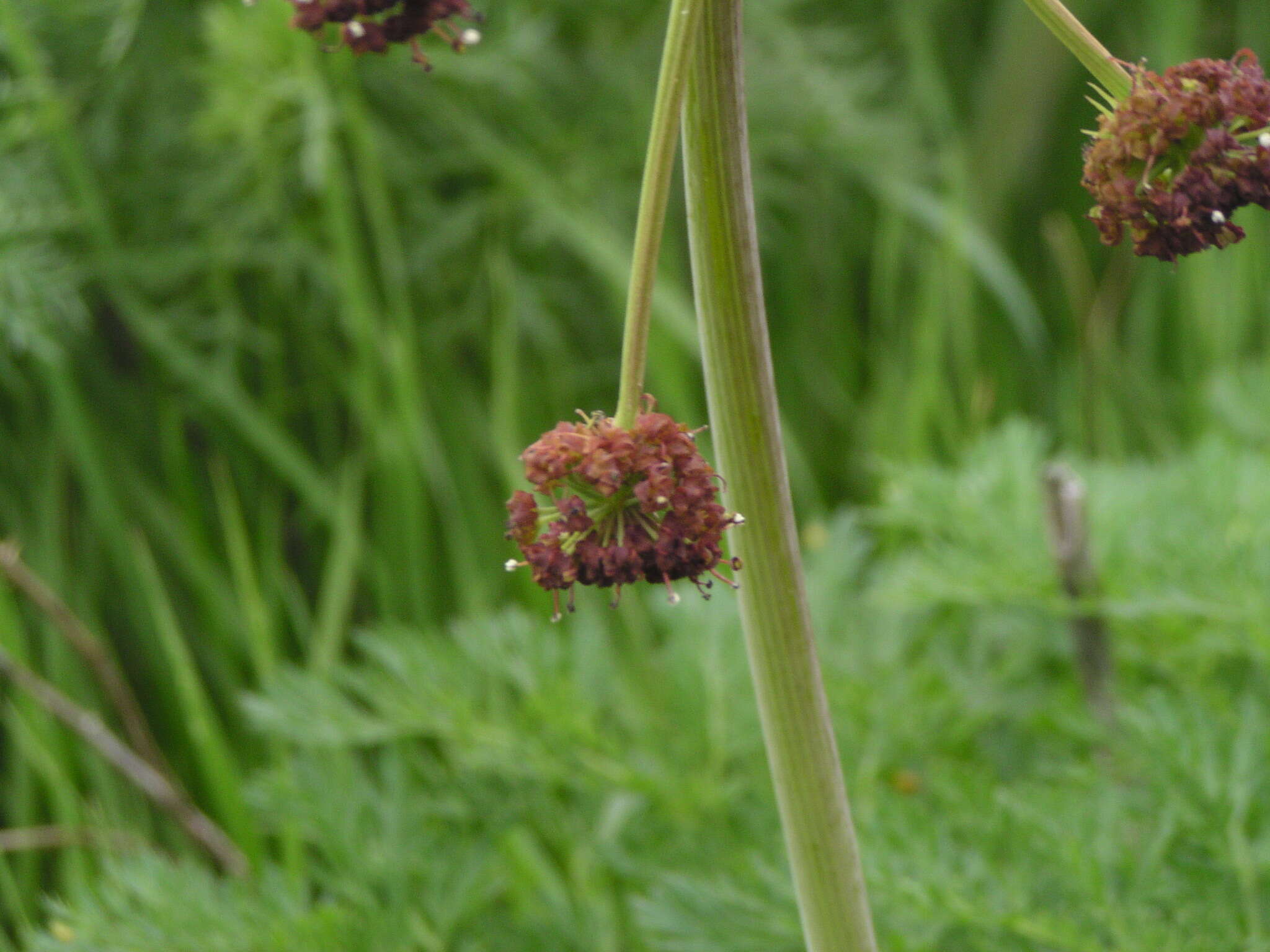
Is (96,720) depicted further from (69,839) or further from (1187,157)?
(1187,157)

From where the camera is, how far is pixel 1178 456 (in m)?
2.58

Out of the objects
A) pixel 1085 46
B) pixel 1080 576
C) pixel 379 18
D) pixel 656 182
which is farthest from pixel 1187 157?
pixel 1080 576

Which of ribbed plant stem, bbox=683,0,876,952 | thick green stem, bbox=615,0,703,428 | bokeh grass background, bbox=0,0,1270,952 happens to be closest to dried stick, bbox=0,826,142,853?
bokeh grass background, bbox=0,0,1270,952

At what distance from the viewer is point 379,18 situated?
597mm

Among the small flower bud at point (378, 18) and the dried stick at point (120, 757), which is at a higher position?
the small flower bud at point (378, 18)

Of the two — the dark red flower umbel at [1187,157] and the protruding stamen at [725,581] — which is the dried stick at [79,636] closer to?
the protruding stamen at [725,581]

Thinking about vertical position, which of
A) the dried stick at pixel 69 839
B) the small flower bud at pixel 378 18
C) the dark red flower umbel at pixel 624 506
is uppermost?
the small flower bud at pixel 378 18

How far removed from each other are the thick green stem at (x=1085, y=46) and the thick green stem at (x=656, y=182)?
0.54 feet

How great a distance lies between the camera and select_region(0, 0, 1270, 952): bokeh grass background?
140 cm

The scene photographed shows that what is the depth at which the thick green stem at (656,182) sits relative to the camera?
592 millimetres

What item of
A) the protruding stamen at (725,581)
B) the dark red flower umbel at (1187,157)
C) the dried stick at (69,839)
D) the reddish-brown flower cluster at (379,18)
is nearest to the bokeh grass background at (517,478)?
the dried stick at (69,839)

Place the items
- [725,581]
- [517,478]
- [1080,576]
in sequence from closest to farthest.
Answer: [725,581]
[1080,576]
[517,478]

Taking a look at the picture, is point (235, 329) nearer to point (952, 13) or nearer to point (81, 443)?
point (81, 443)

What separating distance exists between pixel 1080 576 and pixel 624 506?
3.54 ft
